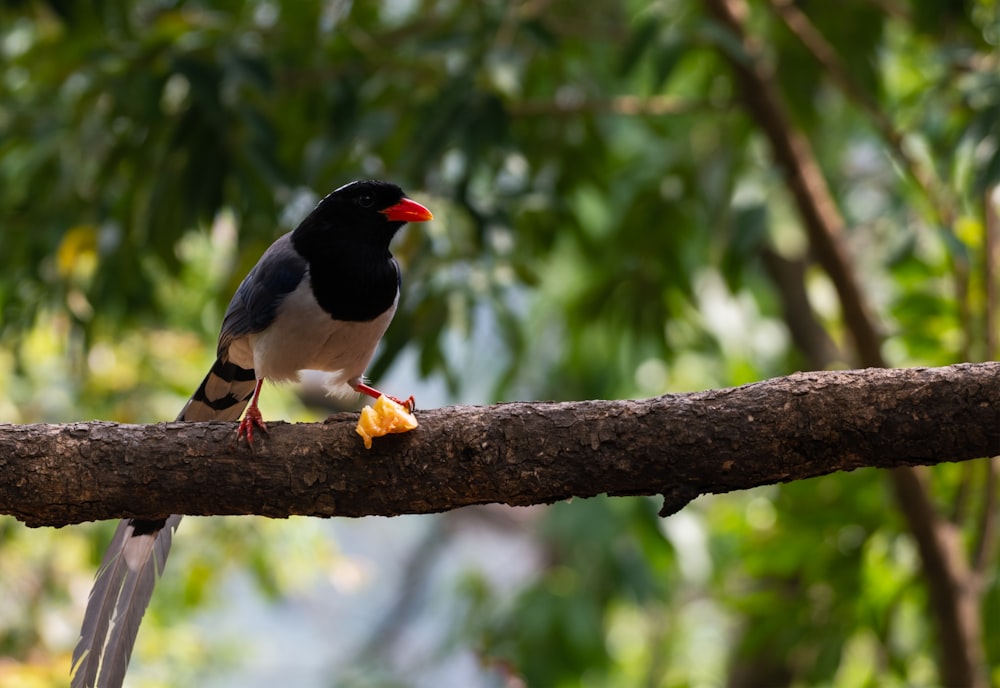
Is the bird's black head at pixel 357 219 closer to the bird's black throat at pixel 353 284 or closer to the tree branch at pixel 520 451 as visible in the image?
the bird's black throat at pixel 353 284

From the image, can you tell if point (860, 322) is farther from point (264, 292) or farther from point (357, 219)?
point (264, 292)

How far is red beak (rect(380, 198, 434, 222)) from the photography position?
10.9ft

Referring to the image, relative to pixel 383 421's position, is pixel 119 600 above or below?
→ below

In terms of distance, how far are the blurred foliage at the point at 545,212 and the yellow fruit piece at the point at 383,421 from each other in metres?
1.23

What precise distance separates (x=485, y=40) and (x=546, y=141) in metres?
0.97

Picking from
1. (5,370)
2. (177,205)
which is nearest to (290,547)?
(5,370)

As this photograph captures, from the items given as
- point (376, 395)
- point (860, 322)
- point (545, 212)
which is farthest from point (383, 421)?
point (860, 322)

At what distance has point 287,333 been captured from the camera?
3.07m

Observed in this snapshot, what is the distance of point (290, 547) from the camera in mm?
6391

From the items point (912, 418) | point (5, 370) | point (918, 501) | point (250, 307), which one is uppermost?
point (912, 418)

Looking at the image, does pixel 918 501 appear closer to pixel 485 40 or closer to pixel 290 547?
pixel 485 40

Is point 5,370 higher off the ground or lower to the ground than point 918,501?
lower

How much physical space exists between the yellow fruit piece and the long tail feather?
75 cm

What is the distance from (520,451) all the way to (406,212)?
1.20 meters
